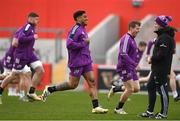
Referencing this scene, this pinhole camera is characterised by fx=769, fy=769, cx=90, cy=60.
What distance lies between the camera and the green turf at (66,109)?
16.0 meters

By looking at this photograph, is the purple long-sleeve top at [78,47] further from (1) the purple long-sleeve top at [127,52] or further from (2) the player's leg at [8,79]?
(2) the player's leg at [8,79]

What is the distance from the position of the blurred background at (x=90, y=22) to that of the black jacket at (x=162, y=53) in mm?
13832

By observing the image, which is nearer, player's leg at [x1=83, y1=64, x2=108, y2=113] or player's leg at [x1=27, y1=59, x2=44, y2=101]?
player's leg at [x1=83, y1=64, x2=108, y2=113]

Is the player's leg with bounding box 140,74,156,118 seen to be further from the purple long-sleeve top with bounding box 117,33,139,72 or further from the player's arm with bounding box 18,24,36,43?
the player's arm with bounding box 18,24,36,43

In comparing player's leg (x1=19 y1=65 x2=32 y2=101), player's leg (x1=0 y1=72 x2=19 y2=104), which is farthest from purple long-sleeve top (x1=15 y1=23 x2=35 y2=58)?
player's leg (x1=19 y1=65 x2=32 y2=101)

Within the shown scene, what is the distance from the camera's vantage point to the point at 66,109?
18.4m

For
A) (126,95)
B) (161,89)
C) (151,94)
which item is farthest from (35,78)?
(161,89)

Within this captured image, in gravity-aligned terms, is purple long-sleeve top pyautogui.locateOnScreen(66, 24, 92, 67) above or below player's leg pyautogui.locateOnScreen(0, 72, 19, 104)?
above

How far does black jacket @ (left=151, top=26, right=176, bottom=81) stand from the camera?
16.0 meters

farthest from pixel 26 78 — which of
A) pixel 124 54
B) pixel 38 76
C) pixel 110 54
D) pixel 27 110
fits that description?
pixel 110 54

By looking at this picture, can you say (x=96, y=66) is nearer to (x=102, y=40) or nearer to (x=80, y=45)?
(x=102, y=40)

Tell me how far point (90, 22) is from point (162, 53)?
19.4 m

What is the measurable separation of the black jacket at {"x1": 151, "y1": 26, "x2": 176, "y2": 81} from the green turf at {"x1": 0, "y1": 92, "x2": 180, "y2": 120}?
1021 millimetres

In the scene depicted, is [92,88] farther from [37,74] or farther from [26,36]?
[37,74]
